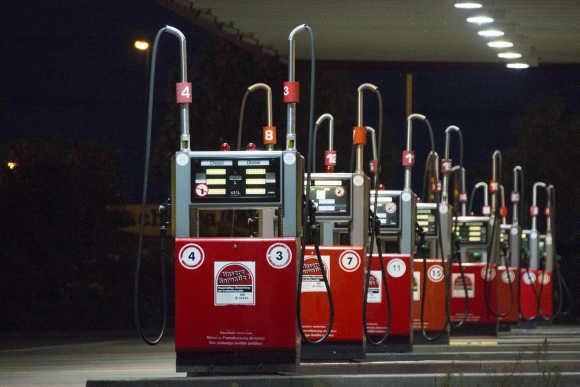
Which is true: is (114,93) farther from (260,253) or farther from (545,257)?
(260,253)

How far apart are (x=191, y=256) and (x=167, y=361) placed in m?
9.35

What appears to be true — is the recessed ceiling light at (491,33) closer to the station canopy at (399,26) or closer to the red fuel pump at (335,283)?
the station canopy at (399,26)

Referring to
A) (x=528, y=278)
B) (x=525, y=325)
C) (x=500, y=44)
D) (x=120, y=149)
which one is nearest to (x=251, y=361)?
(x=500, y=44)

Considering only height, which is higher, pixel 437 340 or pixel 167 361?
pixel 437 340

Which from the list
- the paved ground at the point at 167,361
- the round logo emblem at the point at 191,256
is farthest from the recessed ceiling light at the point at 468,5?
the round logo emblem at the point at 191,256

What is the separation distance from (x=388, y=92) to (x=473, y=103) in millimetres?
9114

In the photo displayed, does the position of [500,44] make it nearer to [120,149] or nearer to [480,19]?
[480,19]

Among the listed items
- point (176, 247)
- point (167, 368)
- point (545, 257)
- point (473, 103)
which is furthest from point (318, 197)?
point (473, 103)

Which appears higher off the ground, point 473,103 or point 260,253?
point 473,103

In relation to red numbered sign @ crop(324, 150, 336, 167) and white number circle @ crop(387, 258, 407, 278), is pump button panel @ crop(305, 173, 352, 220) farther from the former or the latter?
white number circle @ crop(387, 258, 407, 278)

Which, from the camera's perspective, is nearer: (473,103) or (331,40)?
(331,40)

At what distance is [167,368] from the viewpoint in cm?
2195

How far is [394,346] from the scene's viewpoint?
2277 cm

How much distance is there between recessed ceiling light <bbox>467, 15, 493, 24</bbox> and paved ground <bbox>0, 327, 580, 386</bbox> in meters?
5.12
